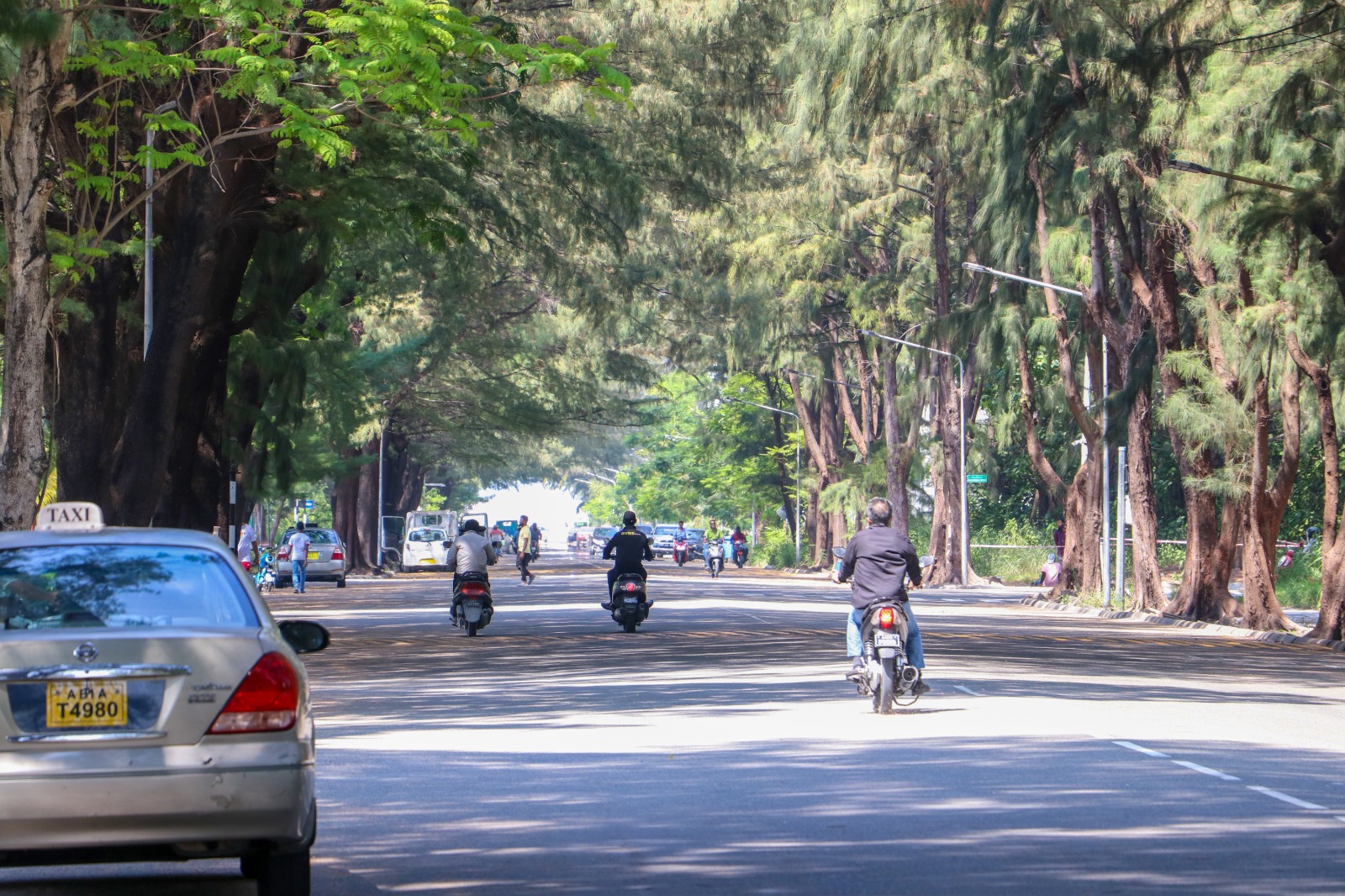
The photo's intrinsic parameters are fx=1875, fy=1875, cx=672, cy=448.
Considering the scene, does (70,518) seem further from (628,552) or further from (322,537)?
(322,537)

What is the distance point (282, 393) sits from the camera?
100 ft

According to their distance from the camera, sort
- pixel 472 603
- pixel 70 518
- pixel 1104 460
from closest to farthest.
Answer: pixel 70 518 → pixel 472 603 → pixel 1104 460

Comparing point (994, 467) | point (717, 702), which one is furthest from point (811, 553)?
point (717, 702)

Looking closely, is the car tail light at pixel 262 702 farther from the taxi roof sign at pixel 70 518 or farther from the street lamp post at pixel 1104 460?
the street lamp post at pixel 1104 460

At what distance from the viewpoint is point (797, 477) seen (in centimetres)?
7500

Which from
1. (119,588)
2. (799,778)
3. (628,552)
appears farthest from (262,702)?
(628,552)

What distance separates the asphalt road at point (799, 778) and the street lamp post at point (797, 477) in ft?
170

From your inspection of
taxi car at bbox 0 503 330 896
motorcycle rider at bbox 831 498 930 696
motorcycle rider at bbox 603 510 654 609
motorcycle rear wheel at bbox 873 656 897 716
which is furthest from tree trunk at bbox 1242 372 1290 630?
taxi car at bbox 0 503 330 896

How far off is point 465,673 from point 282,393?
11048 millimetres

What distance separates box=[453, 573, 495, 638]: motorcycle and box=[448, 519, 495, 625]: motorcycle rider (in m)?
0.06

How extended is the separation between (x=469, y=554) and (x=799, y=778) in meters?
16.9

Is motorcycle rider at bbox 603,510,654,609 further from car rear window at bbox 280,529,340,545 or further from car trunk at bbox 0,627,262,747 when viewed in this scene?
car rear window at bbox 280,529,340,545

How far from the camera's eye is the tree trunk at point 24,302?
16.7 m

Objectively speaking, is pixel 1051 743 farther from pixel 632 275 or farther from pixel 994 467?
pixel 994 467
